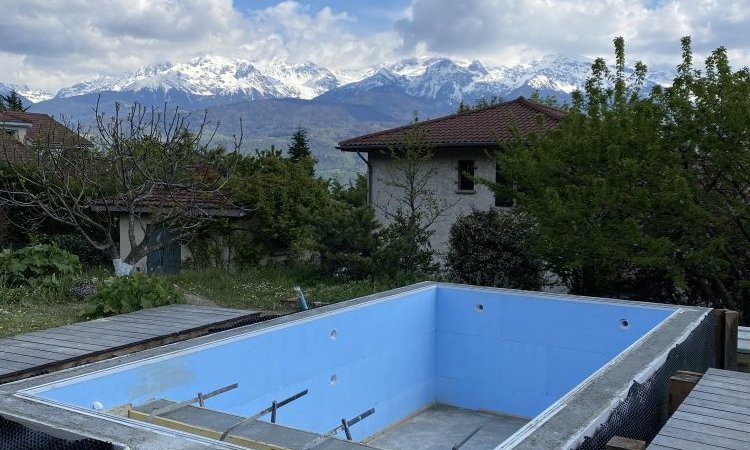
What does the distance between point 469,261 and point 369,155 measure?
9504mm

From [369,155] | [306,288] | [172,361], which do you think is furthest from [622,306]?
[369,155]

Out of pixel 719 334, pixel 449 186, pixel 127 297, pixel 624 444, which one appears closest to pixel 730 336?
pixel 719 334

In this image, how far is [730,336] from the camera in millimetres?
6516

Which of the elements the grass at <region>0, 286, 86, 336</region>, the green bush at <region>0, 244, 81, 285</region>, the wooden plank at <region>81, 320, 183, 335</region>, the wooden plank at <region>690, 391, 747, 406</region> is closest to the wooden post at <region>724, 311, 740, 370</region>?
the wooden plank at <region>690, 391, 747, 406</region>

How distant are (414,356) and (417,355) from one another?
66 mm

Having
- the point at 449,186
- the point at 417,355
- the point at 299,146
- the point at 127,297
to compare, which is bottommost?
the point at 417,355

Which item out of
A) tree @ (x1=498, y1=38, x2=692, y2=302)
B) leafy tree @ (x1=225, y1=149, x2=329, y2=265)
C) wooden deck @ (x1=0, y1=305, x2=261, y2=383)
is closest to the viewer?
wooden deck @ (x1=0, y1=305, x2=261, y2=383)

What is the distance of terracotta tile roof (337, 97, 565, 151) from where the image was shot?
19.2 meters

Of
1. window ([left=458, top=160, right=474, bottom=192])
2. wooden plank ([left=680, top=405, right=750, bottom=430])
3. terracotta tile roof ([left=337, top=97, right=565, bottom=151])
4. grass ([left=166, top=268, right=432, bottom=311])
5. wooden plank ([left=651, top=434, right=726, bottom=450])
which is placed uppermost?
terracotta tile roof ([left=337, top=97, right=565, bottom=151])

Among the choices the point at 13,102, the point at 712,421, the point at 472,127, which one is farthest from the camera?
the point at 13,102

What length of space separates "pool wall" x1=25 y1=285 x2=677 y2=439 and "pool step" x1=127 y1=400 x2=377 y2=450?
0.75 metres

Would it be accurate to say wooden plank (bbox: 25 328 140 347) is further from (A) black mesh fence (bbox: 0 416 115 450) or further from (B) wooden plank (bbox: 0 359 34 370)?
(A) black mesh fence (bbox: 0 416 115 450)

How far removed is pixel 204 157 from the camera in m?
18.1

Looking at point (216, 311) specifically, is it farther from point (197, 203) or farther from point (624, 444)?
point (197, 203)
